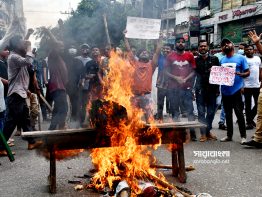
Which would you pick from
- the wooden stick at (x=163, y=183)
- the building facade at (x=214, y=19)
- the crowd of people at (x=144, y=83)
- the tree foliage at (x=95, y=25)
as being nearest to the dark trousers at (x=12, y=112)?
the crowd of people at (x=144, y=83)

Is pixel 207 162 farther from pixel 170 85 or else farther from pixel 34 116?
pixel 34 116

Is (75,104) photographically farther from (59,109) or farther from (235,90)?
(235,90)

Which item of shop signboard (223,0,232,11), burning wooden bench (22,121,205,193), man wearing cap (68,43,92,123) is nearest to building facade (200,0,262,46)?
shop signboard (223,0,232,11)

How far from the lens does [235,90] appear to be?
23.0 feet

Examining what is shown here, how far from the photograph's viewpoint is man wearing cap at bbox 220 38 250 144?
6957 mm

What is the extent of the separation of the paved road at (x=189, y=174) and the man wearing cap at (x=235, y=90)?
59 centimetres

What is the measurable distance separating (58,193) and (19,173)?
1.17m

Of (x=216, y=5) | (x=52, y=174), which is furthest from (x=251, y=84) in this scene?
(x=216, y=5)

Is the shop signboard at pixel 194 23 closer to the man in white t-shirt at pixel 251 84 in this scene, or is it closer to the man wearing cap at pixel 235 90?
the man in white t-shirt at pixel 251 84

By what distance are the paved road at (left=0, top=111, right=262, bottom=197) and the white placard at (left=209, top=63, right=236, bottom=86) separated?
128 cm

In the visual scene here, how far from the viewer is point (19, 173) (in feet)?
17.2

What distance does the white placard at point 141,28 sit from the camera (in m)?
6.92

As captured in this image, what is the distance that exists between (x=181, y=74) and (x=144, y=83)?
82cm

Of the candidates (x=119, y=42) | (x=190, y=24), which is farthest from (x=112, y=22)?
(x=190, y=24)
